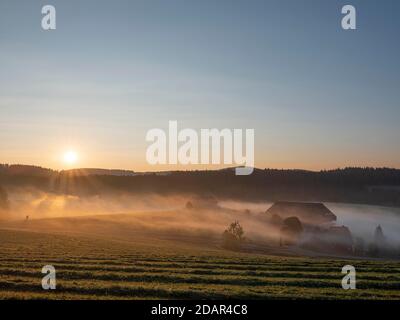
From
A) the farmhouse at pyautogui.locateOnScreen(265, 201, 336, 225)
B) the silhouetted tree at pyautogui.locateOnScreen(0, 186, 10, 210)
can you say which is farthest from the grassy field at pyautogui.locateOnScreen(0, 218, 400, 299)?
the silhouetted tree at pyautogui.locateOnScreen(0, 186, 10, 210)

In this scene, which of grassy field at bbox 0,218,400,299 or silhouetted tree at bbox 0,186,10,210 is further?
silhouetted tree at bbox 0,186,10,210

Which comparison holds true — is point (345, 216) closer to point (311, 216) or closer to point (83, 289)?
point (311, 216)

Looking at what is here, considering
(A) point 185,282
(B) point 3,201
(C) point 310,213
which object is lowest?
(C) point 310,213

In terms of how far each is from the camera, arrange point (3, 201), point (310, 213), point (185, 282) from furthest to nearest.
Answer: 1. point (3, 201)
2. point (310, 213)
3. point (185, 282)

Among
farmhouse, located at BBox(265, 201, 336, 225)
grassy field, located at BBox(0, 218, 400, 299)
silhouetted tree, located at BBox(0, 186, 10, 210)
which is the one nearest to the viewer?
grassy field, located at BBox(0, 218, 400, 299)

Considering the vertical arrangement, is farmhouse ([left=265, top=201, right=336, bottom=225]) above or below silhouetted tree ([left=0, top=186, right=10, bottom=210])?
below

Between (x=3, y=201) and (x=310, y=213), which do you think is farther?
(x=3, y=201)

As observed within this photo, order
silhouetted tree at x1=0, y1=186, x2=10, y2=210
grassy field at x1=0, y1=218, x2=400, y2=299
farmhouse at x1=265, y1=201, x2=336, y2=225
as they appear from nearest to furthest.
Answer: grassy field at x1=0, y1=218, x2=400, y2=299, farmhouse at x1=265, y1=201, x2=336, y2=225, silhouetted tree at x1=0, y1=186, x2=10, y2=210

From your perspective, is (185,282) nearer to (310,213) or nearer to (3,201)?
(310,213)

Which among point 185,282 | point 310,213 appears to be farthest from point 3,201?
point 185,282

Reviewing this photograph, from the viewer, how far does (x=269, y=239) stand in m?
113

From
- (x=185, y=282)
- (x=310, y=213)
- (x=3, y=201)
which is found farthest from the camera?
(x=3, y=201)

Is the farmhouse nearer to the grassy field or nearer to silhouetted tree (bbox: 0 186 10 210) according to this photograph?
silhouetted tree (bbox: 0 186 10 210)

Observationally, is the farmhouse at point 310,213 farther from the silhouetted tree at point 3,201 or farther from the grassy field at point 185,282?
the grassy field at point 185,282
